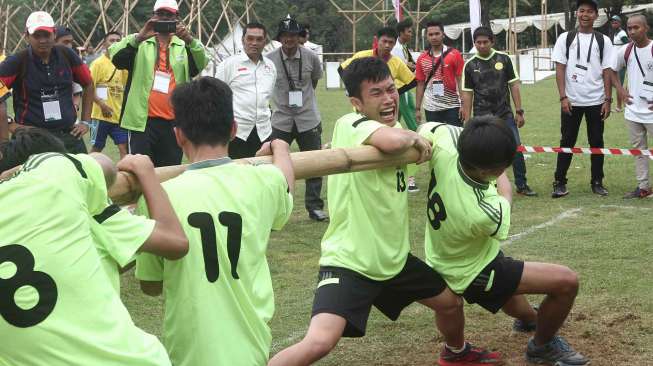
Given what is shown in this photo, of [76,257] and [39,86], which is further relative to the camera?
[39,86]

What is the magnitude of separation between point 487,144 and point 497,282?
0.84 metres

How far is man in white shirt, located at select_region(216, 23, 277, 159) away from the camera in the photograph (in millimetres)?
9766

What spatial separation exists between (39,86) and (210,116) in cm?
576

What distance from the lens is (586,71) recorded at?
11.4 metres

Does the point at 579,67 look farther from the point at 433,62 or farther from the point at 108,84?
the point at 108,84

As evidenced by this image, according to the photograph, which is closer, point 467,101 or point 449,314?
point 449,314

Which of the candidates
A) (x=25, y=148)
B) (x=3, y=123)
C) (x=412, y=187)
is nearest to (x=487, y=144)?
(x=25, y=148)

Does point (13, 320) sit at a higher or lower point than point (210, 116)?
lower

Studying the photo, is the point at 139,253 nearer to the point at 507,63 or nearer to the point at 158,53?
the point at 158,53

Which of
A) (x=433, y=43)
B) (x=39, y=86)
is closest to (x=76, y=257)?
(x=39, y=86)

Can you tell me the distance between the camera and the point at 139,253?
332 cm

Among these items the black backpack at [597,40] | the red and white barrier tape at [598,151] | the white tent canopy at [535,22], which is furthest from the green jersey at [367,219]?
the white tent canopy at [535,22]

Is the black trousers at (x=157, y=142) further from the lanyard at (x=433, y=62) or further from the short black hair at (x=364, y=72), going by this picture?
the short black hair at (x=364, y=72)

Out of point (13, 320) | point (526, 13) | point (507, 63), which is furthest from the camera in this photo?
point (526, 13)
